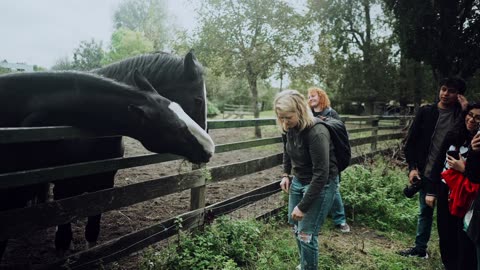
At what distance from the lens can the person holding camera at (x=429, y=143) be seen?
3.24 m

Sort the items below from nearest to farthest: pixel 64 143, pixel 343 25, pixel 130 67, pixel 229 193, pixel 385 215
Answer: pixel 64 143
pixel 130 67
pixel 385 215
pixel 229 193
pixel 343 25

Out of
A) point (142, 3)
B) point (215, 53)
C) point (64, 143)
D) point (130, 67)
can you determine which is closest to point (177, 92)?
point (130, 67)

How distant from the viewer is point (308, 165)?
2.65 metres

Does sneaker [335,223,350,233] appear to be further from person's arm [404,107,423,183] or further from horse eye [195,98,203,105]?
horse eye [195,98,203,105]

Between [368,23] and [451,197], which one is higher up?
[368,23]

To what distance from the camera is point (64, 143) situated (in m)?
2.63

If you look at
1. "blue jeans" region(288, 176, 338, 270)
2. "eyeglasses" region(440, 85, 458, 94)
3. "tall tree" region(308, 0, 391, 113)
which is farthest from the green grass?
"tall tree" region(308, 0, 391, 113)

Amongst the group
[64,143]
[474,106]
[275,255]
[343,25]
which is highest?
[343,25]

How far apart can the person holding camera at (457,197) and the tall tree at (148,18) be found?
29.2 meters

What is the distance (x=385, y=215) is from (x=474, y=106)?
2494 millimetres

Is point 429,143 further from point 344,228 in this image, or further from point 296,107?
point 296,107

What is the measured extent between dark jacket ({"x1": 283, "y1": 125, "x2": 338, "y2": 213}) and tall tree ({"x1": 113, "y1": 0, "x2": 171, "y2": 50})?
29019 millimetres

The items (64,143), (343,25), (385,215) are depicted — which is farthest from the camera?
(343,25)

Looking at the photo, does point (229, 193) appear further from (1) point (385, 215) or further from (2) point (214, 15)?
(2) point (214, 15)
